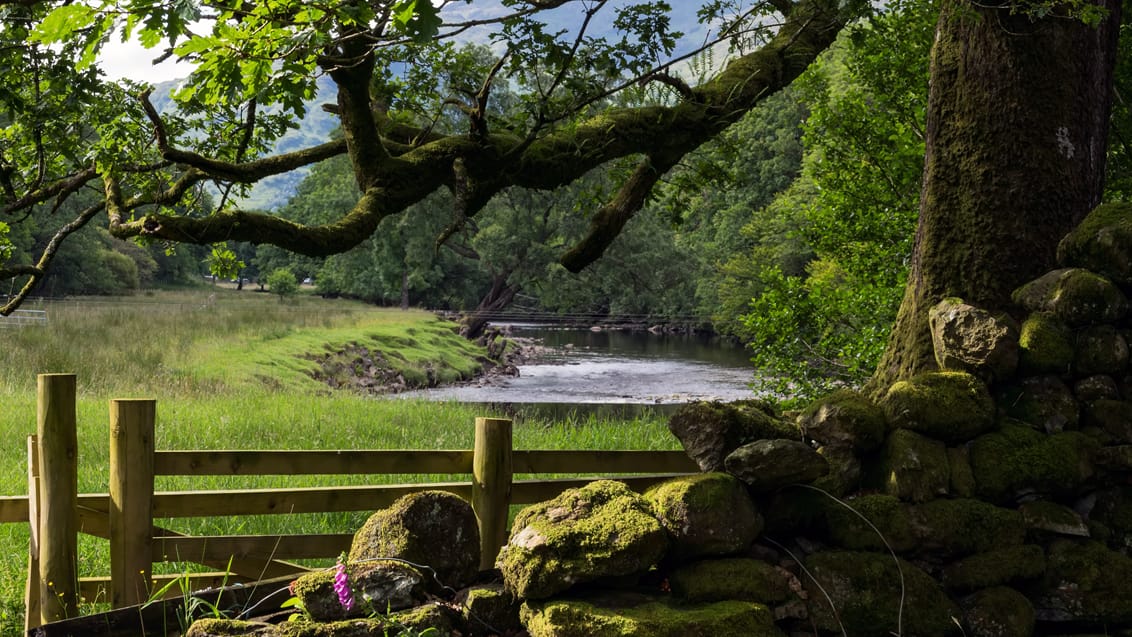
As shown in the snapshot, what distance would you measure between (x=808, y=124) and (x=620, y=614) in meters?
8.22

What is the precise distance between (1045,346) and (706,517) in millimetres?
2189

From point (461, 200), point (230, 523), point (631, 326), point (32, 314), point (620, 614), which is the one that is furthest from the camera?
point (631, 326)

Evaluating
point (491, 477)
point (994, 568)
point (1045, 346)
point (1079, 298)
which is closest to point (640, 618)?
point (491, 477)

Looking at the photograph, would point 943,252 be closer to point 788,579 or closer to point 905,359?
point 905,359

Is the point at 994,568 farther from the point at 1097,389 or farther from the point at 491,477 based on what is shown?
the point at 491,477

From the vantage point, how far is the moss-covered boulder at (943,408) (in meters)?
4.28

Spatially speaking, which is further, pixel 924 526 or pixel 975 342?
pixel 975 342

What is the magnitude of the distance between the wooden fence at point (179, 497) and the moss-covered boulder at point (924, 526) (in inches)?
47.3

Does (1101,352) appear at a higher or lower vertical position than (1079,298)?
lower

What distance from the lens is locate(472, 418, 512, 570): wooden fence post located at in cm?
479

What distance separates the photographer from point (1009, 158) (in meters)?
4.90

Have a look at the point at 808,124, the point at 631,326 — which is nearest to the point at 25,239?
the point at 631,326

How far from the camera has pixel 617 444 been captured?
39.4 feet

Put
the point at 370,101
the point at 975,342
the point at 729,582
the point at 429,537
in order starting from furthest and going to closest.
→ the point at 370,101, the point at 975,342, the point at 429,537, the point at 729,582
